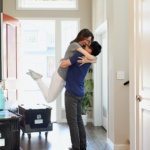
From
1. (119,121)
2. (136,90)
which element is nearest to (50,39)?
(119,121)

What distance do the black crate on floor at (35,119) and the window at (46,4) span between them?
244cm

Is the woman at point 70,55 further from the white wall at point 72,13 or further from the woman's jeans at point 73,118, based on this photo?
the white wall at point 72,13

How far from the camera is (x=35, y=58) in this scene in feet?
21.4

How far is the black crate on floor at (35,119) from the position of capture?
4.15 metres

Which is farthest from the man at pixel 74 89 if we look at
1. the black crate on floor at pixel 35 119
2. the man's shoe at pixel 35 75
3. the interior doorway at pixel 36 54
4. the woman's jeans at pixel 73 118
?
the interior doorway at pixel 36 54

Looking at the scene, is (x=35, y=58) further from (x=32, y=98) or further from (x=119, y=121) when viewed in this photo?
(x=119, y=121)

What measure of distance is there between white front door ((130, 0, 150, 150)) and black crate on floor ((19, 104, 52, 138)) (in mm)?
2015

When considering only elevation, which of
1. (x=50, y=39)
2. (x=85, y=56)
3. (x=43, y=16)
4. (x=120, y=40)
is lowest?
(x=85, y=56)

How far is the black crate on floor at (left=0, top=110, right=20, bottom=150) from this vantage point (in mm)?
2232

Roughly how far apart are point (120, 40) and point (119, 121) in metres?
1.12

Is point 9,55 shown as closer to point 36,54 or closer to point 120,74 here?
point 36,54

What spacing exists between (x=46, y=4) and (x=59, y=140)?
10.1 feet

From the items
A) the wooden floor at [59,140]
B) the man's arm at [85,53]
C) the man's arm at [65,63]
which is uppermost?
the man's arm at [85,53]

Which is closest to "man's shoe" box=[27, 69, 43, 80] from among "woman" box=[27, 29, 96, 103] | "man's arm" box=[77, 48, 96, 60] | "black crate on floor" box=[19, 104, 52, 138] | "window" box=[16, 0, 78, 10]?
"woman" box=[27, 29, 96, 103]
